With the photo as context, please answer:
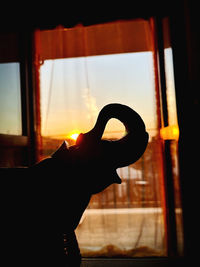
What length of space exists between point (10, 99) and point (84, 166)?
2.16 meters

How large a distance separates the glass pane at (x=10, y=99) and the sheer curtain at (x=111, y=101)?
0.61 feet

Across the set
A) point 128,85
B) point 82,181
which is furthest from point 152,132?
point 82,181

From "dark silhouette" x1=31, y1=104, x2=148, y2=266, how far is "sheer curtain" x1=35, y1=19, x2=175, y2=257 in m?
2.01

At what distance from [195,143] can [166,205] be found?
0.95m

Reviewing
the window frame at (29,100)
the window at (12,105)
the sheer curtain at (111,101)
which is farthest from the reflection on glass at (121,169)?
the window at (12,105)

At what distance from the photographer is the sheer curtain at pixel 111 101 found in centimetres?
259

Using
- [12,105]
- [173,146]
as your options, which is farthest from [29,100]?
[173,146]

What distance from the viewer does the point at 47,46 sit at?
278 centimetres

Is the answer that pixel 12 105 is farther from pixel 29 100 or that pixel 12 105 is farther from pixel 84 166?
pixel 84 166

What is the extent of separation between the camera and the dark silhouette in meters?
0.51

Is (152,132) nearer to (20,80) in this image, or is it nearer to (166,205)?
(166,205)

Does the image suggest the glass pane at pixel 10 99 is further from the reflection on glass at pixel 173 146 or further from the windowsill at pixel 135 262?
the windowsill at pixel 135 262

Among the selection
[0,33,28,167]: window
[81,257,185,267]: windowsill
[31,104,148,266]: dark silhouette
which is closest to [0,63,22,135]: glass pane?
[0,33,28,167]: window

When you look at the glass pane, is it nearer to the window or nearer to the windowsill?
the window
